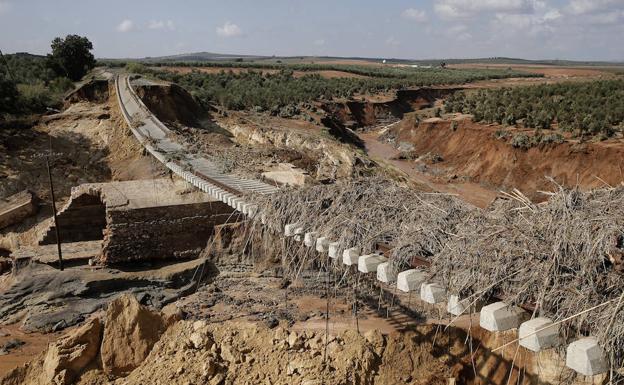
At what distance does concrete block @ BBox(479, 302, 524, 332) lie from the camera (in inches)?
154

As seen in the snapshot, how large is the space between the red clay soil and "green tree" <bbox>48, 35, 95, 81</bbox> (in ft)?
85.5

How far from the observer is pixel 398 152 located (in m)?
30.5

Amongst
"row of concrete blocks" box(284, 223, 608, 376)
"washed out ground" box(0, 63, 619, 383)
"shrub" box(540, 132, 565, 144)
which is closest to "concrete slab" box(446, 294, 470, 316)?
"row of concrete blocks" box(284, 223, 608, 376)

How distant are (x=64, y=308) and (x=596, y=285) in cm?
1017

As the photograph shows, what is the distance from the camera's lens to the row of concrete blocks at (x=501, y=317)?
3.37 metres

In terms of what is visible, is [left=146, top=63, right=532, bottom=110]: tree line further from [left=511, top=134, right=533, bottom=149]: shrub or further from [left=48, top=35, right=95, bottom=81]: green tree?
[left=511, top=134, right=533, bottom=149]: shrub

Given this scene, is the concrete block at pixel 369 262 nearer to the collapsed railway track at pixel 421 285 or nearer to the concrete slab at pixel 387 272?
the collapsed railway track at pixel 421 285

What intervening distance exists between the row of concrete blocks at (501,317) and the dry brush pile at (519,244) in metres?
0.09

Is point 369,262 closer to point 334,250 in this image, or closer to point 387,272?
point 387,272

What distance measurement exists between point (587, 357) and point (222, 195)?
7.26m

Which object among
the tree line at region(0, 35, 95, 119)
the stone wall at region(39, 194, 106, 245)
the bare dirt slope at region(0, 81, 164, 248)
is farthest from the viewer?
the tree line at region(0, 35, 95, 119)

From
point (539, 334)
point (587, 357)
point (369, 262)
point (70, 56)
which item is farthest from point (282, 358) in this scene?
point (70, 56)

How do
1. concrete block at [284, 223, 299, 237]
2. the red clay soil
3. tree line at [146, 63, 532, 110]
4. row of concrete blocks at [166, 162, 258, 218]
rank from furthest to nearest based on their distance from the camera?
tree line at [146, 63, 532, 110] → the red clay soil → row of concrete blocks at [166, 162, 258, 218] → concrete block at [284, 223, 299, 237]

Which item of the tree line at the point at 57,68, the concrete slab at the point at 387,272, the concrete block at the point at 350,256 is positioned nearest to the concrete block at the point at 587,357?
the concrete slab at the point at 387,272
